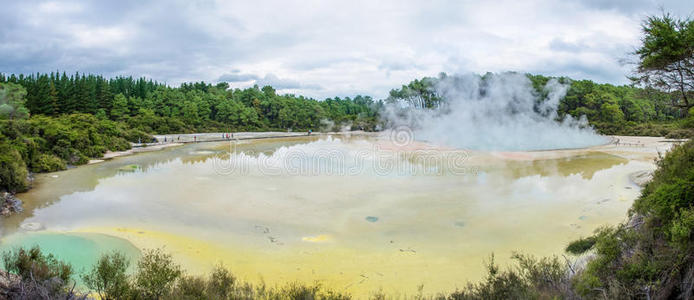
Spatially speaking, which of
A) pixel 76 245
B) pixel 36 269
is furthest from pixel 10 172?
pixel 36 269

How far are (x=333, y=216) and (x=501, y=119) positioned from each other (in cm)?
2922

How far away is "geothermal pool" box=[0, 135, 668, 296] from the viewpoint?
8.53 metres

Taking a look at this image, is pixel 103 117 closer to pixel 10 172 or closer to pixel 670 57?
pixel 10 172

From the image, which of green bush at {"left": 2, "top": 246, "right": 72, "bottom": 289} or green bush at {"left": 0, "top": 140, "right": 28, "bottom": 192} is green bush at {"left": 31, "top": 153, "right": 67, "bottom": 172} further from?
green bush at {"left": 2, "top": 246, "right": 72, "bottom": 289}

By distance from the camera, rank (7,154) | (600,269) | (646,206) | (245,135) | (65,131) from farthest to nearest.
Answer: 1. (245,135)
2. (65,131)
3. (7,154)
4. (646,206)
5. (600,269)

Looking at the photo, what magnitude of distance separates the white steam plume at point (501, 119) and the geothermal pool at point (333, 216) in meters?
10.8

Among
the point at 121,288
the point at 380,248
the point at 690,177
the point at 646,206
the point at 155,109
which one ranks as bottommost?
the point at 380,248

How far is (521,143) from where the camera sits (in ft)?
104

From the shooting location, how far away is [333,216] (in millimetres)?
12062

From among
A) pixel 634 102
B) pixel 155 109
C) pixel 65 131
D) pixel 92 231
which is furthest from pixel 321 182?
pixel 634 102

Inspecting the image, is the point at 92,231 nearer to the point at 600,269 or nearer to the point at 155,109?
the point at 600,269

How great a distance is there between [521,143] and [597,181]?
15.1 metres

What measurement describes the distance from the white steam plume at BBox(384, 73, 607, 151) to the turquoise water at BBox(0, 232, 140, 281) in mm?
25688

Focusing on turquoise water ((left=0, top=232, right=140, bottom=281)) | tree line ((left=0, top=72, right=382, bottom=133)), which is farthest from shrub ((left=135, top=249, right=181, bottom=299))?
tree line ((left=0, top=72, right=382, bottom=133))
